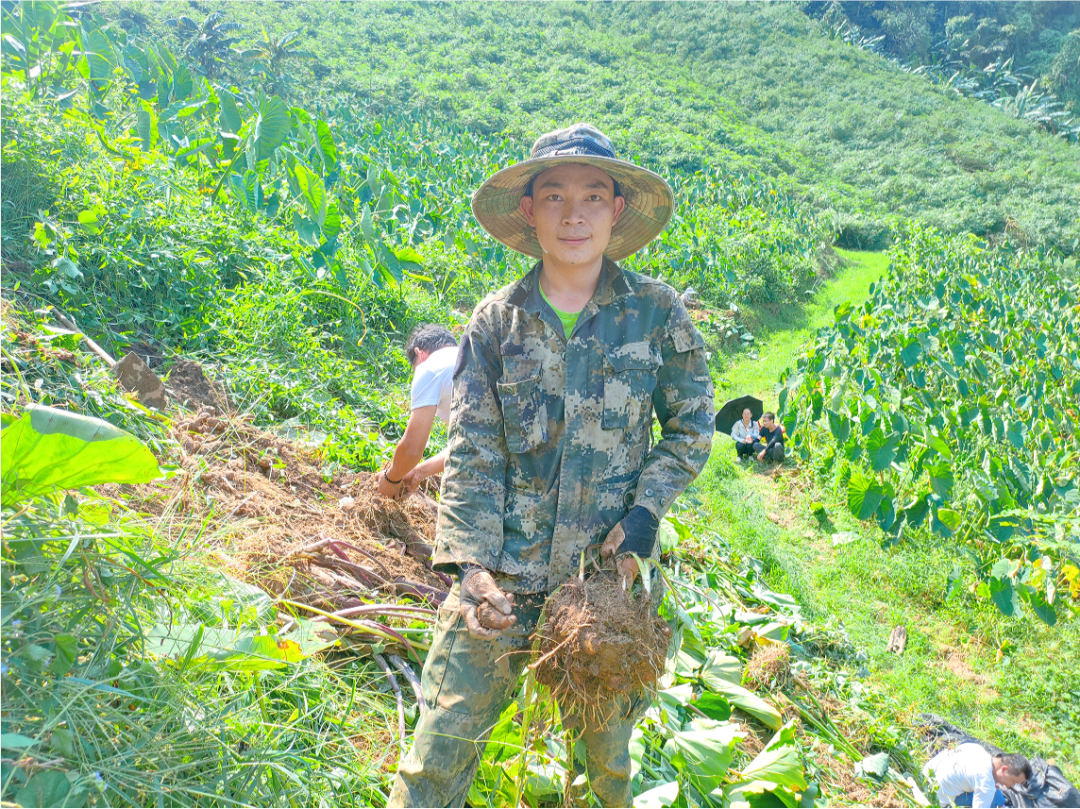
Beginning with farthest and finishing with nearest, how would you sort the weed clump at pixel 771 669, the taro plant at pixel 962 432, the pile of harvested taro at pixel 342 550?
1. the taro plant at pixel 962 432
2. the weed clump at pixel 771 669
3. the pile of harvested taro at pixel 342 550

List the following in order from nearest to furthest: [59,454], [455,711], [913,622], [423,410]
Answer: [59,454], [455,711], [423,410], [913,622]

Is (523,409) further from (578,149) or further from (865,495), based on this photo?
(865,495)

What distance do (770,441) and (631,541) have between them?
5588 millimetres

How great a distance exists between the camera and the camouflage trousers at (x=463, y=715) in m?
1.98

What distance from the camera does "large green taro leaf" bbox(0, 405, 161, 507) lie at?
1569 mm

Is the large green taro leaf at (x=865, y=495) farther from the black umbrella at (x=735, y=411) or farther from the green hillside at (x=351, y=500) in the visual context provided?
the black umbrella at (x=735, y=411)

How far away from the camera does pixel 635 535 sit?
203cm

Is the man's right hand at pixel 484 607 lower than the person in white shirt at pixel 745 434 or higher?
higher

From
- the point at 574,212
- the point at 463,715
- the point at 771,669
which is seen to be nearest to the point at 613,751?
the point at 463,715

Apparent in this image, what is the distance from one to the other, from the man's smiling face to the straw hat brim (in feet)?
0.12

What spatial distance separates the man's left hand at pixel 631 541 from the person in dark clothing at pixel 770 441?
5478 mm

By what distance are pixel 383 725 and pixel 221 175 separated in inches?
259

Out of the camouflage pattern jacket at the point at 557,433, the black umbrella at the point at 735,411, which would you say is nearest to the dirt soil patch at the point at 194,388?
the camouflage pattern jacket at the point at 557,433

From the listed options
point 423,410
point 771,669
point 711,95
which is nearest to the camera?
point 423,410
